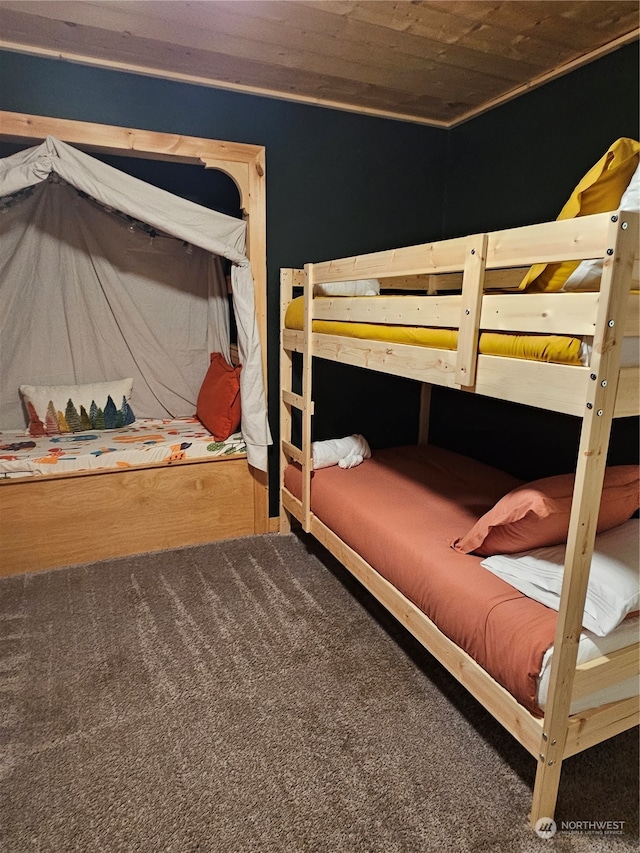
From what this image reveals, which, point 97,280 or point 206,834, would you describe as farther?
point 97,280

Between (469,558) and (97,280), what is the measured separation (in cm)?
265

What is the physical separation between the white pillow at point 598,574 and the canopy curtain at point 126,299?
156cm

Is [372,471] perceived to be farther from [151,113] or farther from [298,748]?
[151,113]

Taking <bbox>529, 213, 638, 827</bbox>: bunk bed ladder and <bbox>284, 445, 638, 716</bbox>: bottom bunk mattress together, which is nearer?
<bbox>529, 213, 638, 827</bbox>: bunk bed ladder

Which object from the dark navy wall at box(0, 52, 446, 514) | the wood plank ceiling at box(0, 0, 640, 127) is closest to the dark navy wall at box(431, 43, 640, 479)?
the wood plank ceiling at box(0, 0, 640, 127)

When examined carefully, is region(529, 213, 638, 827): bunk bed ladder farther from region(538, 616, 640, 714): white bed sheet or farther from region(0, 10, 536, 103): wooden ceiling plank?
region(0, 10, 536, 103): wooden ceiling plank

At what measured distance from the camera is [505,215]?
9.55 ft

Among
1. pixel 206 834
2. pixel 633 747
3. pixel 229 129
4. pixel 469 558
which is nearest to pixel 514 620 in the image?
pixel 469 558

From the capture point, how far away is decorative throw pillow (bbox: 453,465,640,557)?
158 centimetres

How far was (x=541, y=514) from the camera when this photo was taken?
1548 mm

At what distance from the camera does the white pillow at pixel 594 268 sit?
3.99 ft

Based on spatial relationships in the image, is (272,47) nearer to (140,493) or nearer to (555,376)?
(555,376)

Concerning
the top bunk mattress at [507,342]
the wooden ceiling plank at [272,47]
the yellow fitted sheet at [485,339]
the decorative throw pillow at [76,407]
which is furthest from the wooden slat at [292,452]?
the wooden ceiling plank at [272,47]

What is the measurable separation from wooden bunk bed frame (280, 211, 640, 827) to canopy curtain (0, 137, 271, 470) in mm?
1145
